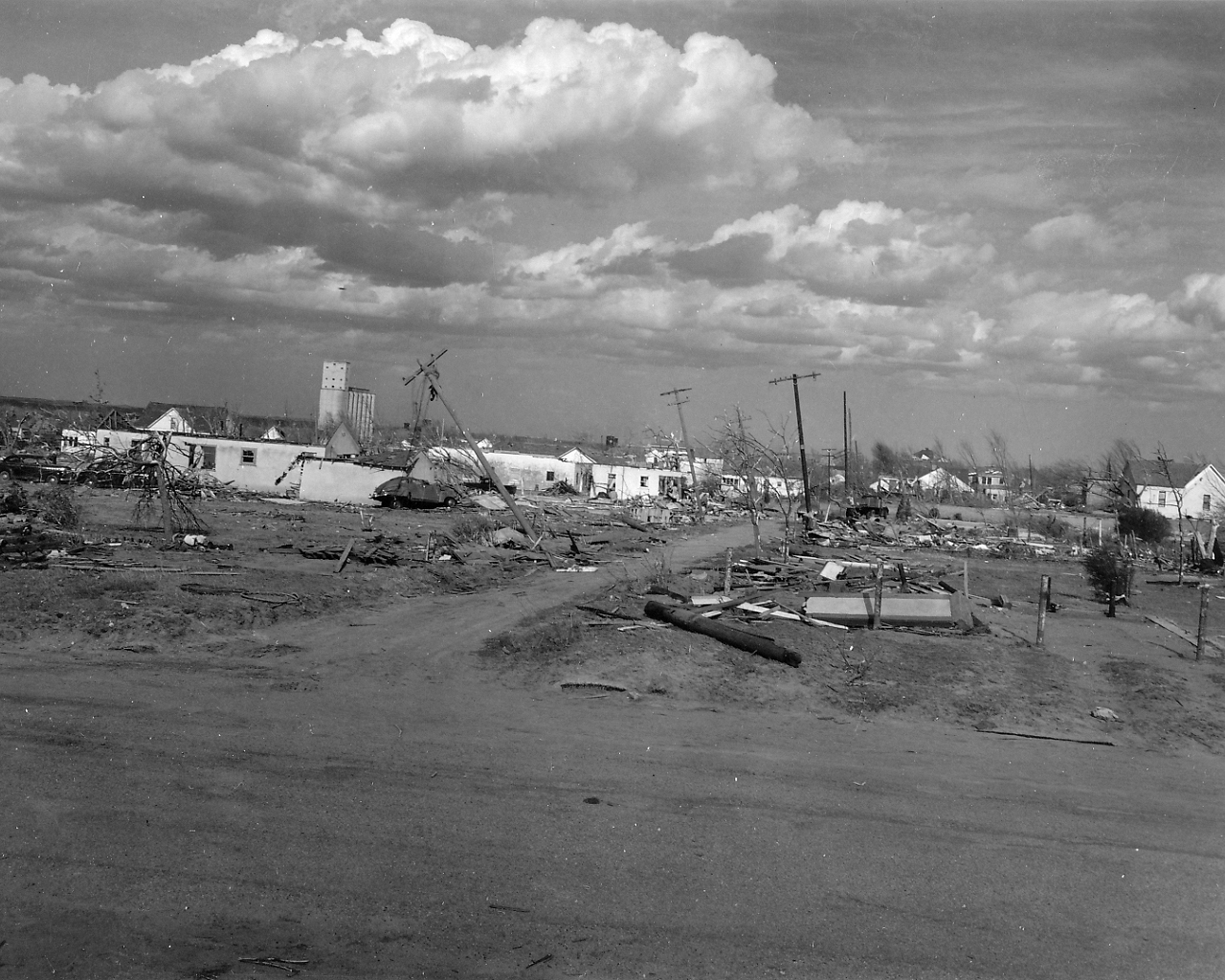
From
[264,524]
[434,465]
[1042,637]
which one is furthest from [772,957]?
[434,465]

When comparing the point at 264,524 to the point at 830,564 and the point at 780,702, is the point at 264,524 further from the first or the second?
the point at 780,702

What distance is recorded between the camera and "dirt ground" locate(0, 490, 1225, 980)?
5445 millimetres

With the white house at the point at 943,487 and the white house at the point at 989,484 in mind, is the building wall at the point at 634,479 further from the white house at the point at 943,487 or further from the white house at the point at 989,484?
the white house at the point at 989,484

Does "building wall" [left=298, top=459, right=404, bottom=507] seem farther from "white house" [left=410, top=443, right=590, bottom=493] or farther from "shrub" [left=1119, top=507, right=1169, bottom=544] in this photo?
"shrub" [left=1119, top=507, right=1169, bottom=544]

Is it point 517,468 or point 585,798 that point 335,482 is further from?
point 585,798

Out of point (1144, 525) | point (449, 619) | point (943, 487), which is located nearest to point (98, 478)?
point (449, 619)

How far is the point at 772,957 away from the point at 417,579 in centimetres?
1636

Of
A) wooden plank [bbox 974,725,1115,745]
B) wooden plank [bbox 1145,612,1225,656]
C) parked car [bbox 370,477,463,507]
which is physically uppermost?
parked car [bbox 370,477,463,507]

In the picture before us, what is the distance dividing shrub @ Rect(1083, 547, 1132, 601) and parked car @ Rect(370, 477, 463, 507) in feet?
99.2

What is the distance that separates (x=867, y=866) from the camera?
6617mm

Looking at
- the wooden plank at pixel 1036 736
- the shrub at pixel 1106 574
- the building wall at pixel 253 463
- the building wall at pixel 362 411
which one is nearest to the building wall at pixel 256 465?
the building wall at pixel 253 463

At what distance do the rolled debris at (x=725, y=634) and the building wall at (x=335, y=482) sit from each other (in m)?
34.8

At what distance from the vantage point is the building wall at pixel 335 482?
158 ft

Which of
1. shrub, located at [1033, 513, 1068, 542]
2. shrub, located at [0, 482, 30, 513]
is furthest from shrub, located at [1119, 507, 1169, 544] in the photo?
shrub, located at [0, 482, 30, 513]
